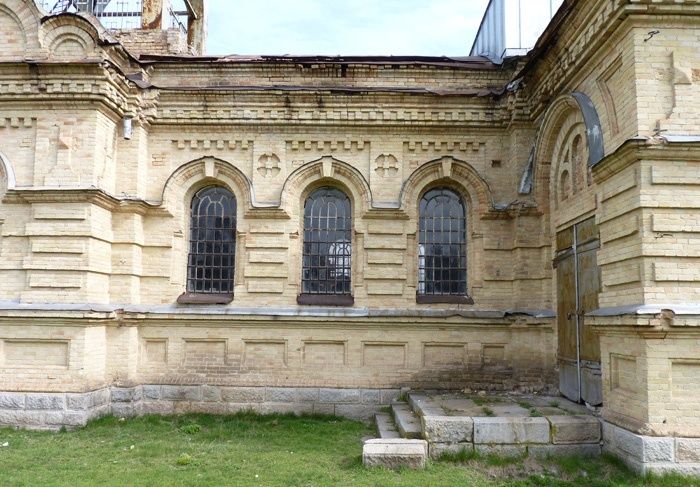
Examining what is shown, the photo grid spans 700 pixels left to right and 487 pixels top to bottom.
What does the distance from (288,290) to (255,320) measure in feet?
2.83

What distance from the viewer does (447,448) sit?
7.89m

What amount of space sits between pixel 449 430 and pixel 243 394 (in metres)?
4.57

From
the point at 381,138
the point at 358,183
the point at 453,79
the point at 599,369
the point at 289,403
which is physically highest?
the point at 453,79

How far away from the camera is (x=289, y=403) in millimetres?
10852

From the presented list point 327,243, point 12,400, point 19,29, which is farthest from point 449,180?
point 12,400

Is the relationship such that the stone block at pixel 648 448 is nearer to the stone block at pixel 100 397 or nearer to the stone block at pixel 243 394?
the stone block at pixel 243 394

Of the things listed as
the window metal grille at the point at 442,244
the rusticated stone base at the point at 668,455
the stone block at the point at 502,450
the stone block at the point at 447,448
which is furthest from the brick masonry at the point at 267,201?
the rusticated stone base at the point at 668,455

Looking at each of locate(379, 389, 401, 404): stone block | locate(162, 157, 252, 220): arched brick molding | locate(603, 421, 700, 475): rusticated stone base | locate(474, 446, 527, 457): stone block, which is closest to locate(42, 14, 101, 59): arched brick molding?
locate(162, 157, 252, 220): arched brick molding

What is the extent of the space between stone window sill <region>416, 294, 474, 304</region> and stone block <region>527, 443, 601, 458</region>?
3776 millimetres

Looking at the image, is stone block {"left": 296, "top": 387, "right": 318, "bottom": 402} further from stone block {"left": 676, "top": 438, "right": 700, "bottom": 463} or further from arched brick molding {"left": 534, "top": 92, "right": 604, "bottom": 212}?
stone block {"left": 676, "top": 438, "right": 700, "bottom": 463}

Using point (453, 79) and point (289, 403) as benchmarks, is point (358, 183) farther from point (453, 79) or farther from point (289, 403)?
point (289, 403)

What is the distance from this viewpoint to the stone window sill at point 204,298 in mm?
11211

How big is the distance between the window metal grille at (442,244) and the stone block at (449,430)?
3.79 m

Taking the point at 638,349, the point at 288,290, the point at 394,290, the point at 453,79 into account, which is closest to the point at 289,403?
the point at 288,290
